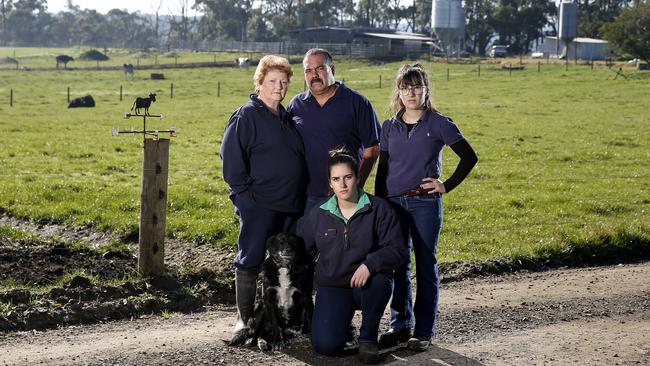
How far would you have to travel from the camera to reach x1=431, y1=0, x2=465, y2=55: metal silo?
9919 cm

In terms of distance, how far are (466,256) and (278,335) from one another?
4198 mm

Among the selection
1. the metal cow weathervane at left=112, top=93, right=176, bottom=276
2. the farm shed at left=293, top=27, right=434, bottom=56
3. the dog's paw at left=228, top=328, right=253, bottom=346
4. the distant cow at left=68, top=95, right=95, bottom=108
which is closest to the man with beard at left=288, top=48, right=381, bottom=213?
the dog's paw at left=228, top=328, right=253, bottom=346

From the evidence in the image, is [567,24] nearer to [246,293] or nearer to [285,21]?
[285,21]

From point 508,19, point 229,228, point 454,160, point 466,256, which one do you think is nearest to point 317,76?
point 466,256

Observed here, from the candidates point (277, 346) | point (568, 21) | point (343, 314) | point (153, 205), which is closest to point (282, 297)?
point (277, 346)

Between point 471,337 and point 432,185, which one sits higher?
point 432,185

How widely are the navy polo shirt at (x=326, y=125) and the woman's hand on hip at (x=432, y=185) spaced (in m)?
0.62

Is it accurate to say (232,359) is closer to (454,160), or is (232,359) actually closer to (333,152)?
(333,152)

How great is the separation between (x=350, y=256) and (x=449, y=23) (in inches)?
3690

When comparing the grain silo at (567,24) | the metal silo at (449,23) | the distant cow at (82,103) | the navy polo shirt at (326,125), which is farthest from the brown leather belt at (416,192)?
the metal silo at (449,23)

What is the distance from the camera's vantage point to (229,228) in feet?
41.5

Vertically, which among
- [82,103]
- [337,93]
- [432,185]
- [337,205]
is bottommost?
[82,103]

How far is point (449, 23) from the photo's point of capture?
99.1 metres

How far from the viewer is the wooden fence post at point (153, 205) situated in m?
9.59
